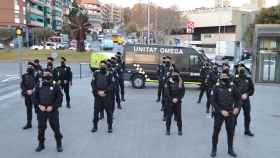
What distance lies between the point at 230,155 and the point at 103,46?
190ft

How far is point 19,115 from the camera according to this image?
13062 mm

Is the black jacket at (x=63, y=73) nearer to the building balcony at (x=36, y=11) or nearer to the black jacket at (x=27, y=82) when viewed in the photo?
the black jacket at (x=27, y=82)

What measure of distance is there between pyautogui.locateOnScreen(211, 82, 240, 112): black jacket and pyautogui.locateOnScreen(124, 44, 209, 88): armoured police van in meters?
12.4

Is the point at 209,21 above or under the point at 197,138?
above

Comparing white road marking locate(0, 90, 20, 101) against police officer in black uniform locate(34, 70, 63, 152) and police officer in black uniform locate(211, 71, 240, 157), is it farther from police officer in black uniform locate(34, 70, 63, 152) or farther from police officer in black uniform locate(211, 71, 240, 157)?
police officer in black uniform locate(211, 71, 240, 157)

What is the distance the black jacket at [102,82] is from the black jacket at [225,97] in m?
2.92

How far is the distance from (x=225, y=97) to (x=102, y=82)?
129 inches

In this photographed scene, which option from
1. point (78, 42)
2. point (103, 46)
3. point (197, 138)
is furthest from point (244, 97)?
point (103, 46)

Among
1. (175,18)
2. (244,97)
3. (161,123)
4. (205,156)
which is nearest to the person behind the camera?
(205,156)

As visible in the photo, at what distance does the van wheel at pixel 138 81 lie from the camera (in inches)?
826

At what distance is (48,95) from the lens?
27.8ft

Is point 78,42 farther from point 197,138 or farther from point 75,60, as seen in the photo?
point 197,138

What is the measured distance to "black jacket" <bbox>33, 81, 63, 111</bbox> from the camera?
848 cm

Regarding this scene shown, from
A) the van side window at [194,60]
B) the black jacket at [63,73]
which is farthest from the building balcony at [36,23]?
the black jacket at [63,73]
